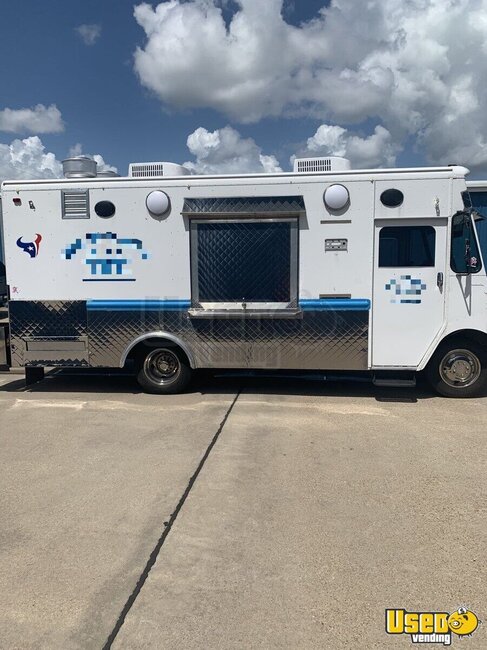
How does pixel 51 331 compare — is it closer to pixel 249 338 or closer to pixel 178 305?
pixel 178 305

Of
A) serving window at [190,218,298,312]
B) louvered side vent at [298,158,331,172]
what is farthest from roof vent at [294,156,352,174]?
serving window at [190,218,298,312]

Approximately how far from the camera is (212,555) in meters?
3.12

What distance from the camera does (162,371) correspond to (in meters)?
6.84

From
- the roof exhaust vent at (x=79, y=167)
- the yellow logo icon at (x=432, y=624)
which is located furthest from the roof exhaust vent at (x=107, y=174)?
the yellow logo icon at (x=432, y=624)

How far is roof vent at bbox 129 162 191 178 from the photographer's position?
6465mm

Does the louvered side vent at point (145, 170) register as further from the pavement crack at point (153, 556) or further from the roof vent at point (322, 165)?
the pavement crack at point (153, 556)

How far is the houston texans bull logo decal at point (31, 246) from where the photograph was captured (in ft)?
21.5

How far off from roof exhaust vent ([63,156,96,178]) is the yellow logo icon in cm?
601

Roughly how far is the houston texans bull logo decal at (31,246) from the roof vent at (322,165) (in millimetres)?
3404

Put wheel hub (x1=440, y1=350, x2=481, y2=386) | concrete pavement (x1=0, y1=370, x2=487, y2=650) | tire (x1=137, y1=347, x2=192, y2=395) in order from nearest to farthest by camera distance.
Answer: concrete pavement (x1=0, y1=370, x2=487, y2=650), wheel hub (x1=440, y1=350, x2=481, y2=386), tire (x1=137, y1=347, x2=192, y2=395)

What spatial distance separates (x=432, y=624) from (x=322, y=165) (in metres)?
5.08

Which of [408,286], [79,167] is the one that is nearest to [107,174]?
[79,167]

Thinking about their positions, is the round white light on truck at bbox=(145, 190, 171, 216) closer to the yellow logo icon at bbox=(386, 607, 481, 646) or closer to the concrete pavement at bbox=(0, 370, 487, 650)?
the concrete pavement at bbox=(0, 370, 487, 650)

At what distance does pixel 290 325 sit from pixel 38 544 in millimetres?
3853
